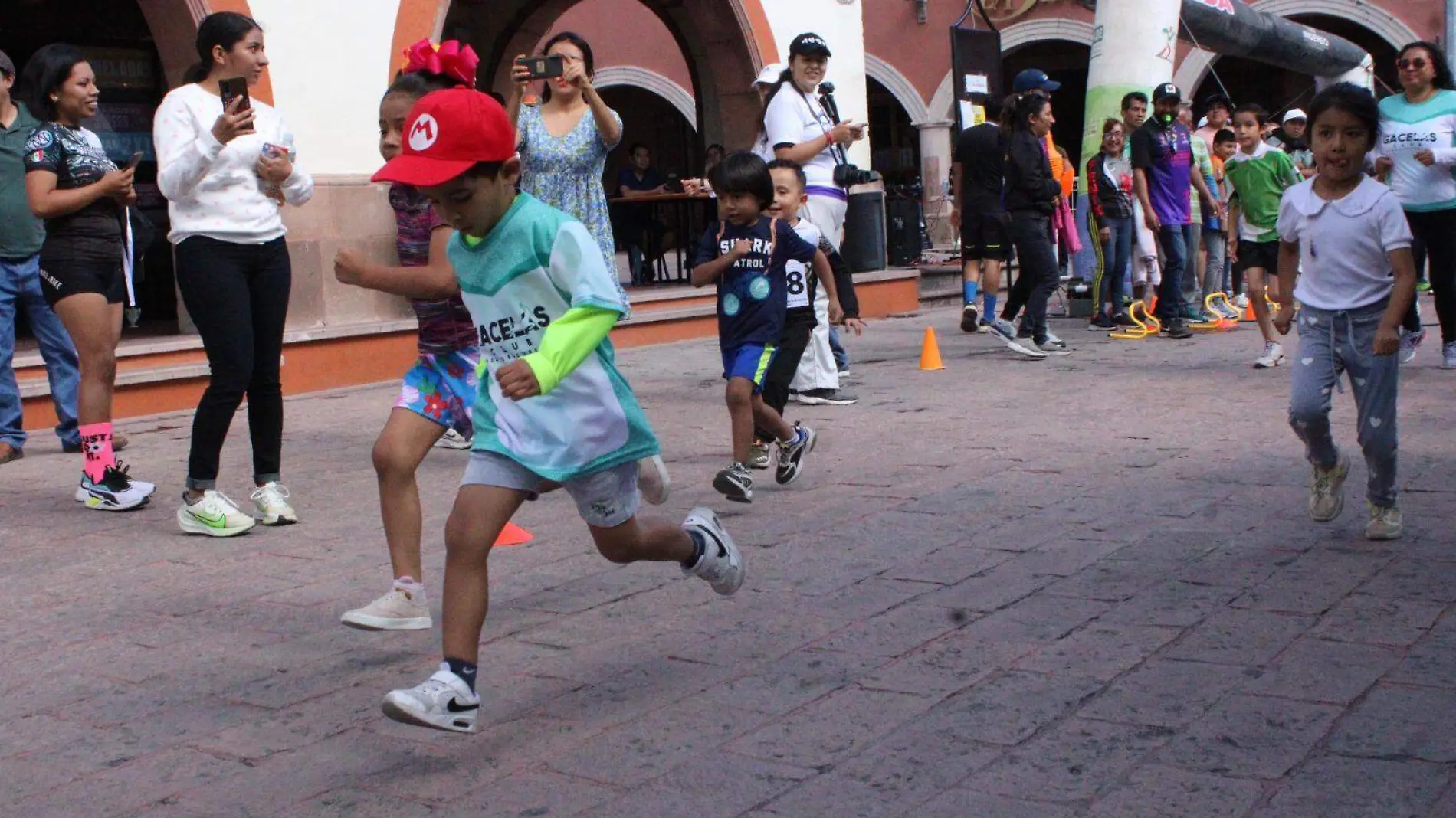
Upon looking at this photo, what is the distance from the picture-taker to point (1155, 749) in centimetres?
326

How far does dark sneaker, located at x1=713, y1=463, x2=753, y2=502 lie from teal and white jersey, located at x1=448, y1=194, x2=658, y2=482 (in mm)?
2275

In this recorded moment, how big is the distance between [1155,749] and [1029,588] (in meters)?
1.42

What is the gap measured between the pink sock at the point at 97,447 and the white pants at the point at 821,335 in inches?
152

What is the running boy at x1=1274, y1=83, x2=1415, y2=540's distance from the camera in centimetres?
511

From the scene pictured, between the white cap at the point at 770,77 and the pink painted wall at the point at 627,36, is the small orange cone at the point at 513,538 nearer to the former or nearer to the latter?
the white cap at the point at 770,77

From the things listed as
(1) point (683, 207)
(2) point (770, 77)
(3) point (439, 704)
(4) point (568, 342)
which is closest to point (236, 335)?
(4) point (568, 342)

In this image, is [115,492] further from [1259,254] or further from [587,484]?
[1259,254]

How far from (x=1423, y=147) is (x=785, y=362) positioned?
4170mm

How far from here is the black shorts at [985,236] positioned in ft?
42.1

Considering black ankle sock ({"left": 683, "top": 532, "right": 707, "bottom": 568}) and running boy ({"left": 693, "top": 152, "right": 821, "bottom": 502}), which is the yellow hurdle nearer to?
running boy ({"left": 693, "top": 152, "right": 821, "bottom": 502})

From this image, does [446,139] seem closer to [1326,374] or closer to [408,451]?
[408,451]

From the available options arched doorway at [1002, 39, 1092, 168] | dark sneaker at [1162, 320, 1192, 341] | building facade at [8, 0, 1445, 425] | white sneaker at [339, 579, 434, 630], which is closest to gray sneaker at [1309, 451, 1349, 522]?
white sneaker at [339, 579, 434, 630]

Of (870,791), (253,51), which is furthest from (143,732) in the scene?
(253,51)

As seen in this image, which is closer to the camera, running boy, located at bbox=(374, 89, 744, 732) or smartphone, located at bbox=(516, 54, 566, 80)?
running boy, located at bbox=(374, 89, 744, 732)
